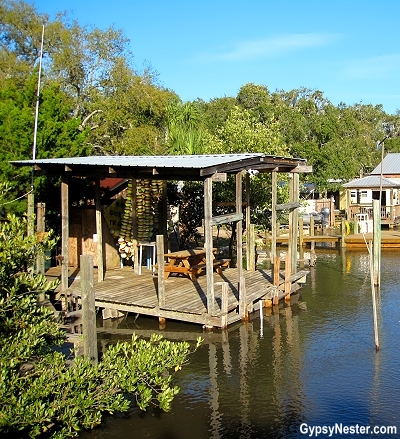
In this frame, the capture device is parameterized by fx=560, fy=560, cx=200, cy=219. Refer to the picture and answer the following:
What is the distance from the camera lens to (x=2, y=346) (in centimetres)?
627

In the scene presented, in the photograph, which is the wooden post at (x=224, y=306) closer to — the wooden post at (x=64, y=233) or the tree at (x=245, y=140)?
the wooden post at (x=64, y=233)

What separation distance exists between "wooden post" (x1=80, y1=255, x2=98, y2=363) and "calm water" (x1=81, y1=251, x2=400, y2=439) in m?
1.29

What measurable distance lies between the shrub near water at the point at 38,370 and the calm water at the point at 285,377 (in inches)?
86.7

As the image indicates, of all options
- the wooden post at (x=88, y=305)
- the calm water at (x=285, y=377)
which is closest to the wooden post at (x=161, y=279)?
the calm water at (x=285, y=377)

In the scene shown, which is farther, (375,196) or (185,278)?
(375,196)

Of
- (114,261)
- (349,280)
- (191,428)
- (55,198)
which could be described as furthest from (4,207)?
(349,280)

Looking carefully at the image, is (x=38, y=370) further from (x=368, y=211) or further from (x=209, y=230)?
(x=368, y=211)

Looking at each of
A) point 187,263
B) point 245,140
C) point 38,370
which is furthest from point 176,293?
point 245,140

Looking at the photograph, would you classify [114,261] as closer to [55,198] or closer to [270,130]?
[55,198]

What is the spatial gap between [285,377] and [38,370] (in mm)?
5995

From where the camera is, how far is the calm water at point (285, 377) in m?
9.21

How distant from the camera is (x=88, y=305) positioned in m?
9.14

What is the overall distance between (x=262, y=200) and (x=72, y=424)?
16.4 m

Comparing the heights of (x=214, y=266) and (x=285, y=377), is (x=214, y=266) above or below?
above
